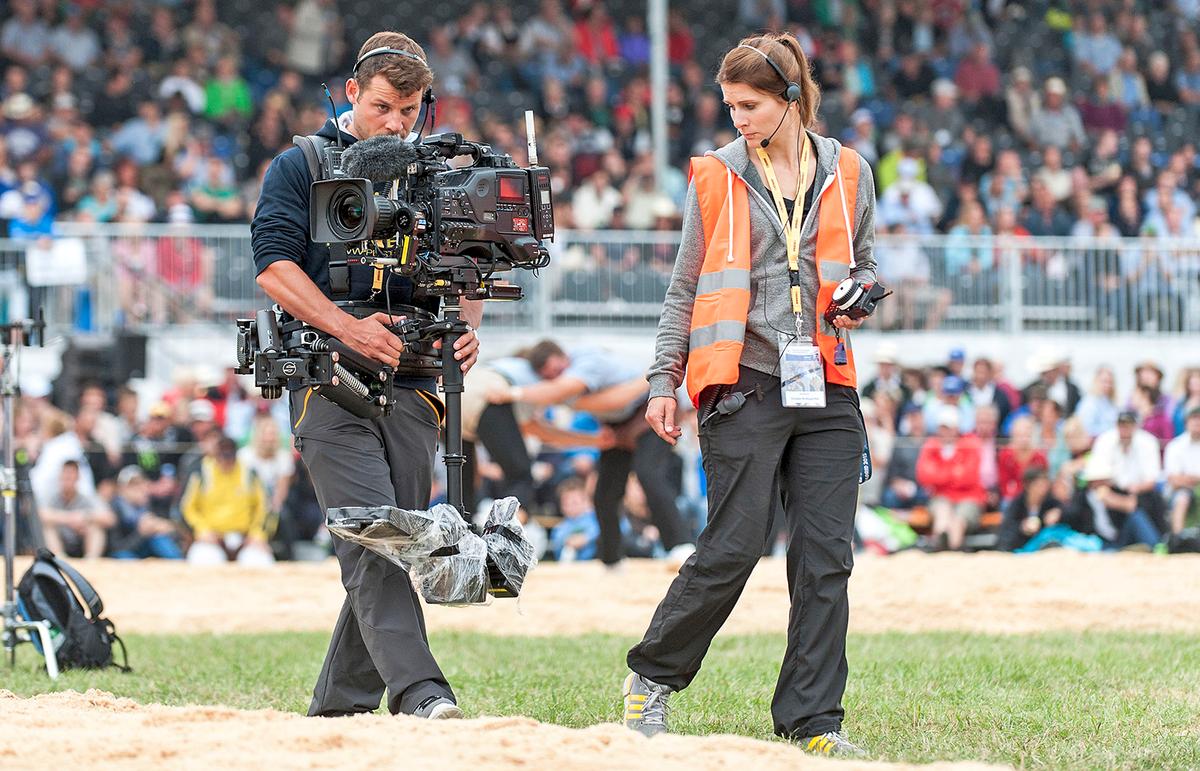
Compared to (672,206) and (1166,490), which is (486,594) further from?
(672,206)

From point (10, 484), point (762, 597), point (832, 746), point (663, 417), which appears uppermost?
point (663, 417)

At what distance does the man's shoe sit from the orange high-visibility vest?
4.28 feet

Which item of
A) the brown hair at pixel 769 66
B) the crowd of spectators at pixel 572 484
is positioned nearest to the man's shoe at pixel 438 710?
the brown hair at pixel 769 66

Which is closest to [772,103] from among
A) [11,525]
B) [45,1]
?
[11,525]

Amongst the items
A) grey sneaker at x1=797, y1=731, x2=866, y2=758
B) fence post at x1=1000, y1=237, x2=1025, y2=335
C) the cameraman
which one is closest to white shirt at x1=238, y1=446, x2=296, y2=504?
fence post at x1=1000, y1=237, x2=1025, y2=335

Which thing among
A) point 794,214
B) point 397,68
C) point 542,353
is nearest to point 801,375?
point 794,214

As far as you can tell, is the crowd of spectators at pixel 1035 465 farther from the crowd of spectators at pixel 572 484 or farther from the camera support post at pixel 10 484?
the camera support post at pixel 10 484

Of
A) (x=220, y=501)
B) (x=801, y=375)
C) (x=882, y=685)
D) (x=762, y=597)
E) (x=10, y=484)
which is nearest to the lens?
(x=801, y=375)

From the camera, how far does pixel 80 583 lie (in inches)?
360

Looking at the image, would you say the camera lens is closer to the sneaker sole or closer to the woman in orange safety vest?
the woman in orange safety vest

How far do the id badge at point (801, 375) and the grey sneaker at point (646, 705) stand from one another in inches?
42.5

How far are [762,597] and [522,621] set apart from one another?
174cm

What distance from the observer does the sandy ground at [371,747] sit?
473 cm

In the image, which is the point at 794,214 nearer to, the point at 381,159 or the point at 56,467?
the point at 381,159
